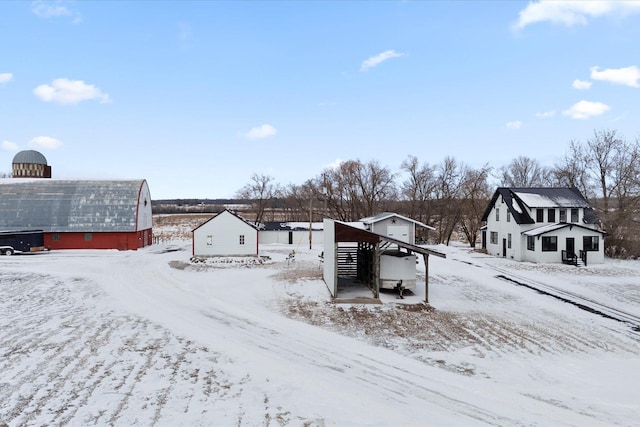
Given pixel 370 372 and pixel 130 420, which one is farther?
pixel 370 372

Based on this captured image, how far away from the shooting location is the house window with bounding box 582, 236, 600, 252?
105ft

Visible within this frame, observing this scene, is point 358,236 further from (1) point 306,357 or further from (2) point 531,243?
(2) point 531,243

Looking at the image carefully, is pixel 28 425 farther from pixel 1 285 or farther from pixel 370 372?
pixel 1 285

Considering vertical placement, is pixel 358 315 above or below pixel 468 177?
below

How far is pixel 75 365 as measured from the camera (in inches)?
412

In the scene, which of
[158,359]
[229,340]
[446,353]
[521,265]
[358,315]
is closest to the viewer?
[158,359]

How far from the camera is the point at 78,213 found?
3991 centimetres

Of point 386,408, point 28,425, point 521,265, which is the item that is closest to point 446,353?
point 386,408

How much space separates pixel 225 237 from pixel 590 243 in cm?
3149

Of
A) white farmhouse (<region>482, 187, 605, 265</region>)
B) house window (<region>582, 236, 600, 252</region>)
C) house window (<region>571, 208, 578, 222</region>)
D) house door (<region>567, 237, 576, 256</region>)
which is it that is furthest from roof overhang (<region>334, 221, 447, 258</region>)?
house window (<region>571, 208, 578, 222</region>)

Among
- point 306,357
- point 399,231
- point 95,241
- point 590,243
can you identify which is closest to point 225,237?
point 95,241

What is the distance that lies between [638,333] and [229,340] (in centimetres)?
1478

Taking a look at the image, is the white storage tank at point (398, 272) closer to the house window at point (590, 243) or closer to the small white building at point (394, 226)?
the house window at point (590, 243)

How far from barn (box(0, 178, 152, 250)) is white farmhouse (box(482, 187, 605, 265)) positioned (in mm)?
37159
